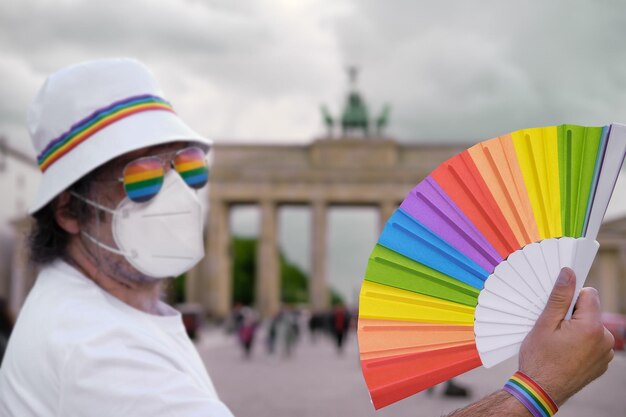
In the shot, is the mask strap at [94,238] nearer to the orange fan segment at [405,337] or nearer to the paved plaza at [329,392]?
the orange fan segment at [405,337]

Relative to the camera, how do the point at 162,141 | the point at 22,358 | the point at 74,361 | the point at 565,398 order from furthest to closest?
the point at 162,141
the point at 22,358
the point at 74,361
the point at 565,398

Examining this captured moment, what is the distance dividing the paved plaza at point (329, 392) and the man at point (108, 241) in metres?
5.34

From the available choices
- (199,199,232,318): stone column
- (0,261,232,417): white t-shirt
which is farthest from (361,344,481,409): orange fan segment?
(199,199,232,318): stone column

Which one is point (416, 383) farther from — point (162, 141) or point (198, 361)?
point (162, 141)

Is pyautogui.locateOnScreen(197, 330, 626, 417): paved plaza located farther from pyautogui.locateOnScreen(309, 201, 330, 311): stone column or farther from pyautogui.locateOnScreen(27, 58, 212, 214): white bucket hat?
pyautogui.locateOnScreen(309, 201, 330, 311): stone column

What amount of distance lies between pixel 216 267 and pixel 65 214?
5621 cm

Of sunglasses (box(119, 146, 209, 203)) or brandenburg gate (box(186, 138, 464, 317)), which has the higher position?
sunglasses (box(119, 146, 209, 203))

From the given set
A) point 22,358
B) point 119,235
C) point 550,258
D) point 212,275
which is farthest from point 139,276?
point 212,275

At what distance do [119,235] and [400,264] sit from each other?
1112 millimetres

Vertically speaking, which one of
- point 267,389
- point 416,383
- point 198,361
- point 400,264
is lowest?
point 267,389

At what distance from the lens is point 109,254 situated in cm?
242

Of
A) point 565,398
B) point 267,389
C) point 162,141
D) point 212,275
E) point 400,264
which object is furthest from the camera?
point 212,275

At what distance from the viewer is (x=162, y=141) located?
2322mm

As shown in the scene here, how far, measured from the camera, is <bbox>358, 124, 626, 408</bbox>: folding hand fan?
5.26ft
